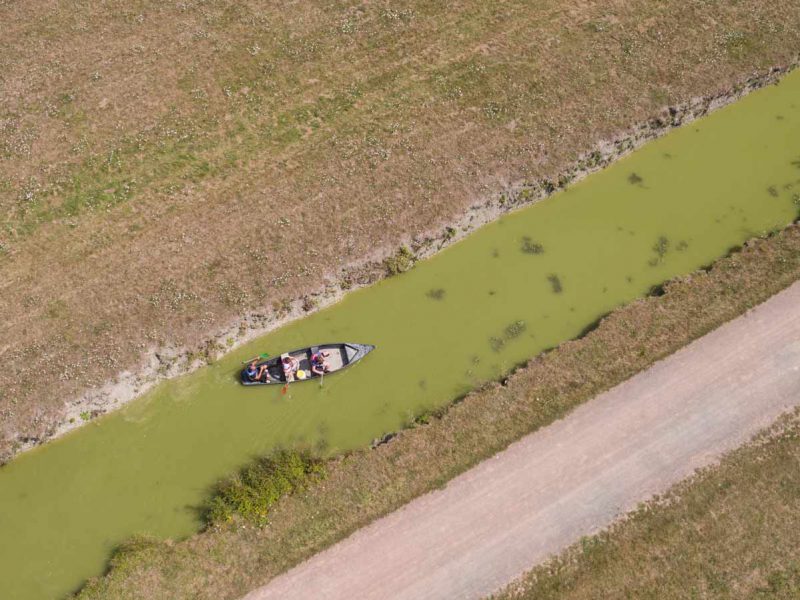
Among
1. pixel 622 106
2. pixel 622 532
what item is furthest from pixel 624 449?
pixel 622 106

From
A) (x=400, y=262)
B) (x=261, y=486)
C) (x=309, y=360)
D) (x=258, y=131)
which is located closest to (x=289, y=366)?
(x=309, y=360)

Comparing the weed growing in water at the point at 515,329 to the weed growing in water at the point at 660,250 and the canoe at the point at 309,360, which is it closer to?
the canoe at the point at 309,360

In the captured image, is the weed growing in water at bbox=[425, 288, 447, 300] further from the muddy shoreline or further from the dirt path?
the dirt path

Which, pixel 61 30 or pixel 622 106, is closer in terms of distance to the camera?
pixel 622 106

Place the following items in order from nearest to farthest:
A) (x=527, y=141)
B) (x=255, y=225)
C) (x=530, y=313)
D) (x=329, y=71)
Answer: (x=530, y=313) < (x=255, y=225) < (x=527, y=141) < (x=329, y=71)

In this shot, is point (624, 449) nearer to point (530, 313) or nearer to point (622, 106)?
point (530, 313)

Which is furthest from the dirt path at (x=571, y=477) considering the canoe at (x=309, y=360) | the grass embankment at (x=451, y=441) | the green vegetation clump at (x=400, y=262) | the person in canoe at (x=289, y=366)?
the green vegetation clump at (x=400, y=262)

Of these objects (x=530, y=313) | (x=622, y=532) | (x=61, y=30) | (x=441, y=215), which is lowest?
(x=622, y=532)
